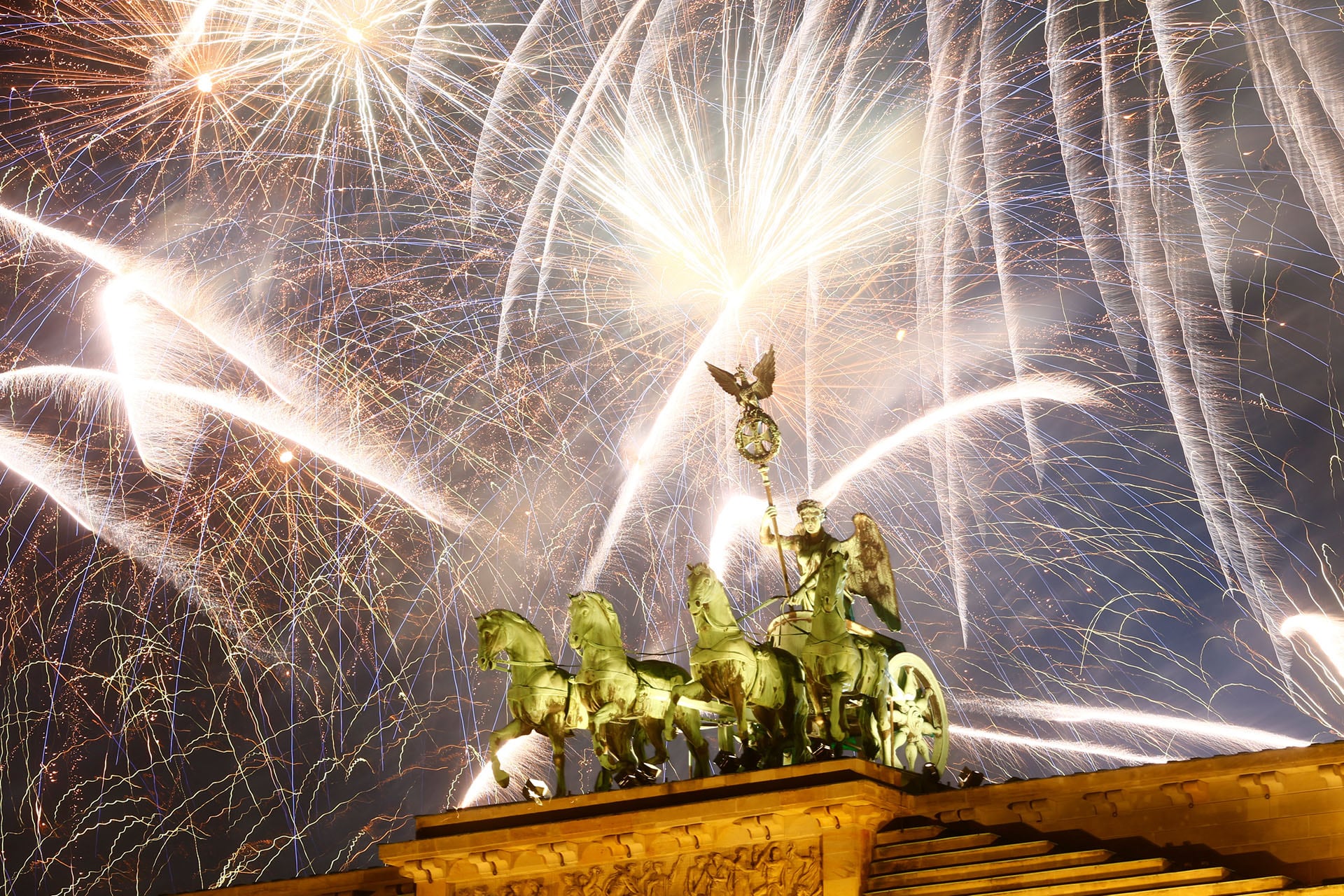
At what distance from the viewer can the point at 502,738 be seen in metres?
19.0

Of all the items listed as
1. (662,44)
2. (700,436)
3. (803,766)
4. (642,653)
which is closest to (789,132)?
(662,44)

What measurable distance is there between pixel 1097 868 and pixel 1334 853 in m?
2.16

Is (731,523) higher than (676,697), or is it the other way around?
(731,523)

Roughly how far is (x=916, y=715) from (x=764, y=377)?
4.44m

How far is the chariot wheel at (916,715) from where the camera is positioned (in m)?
18.9

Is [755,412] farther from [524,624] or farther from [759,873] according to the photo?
[759,873]

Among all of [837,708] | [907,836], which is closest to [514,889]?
[837,708]

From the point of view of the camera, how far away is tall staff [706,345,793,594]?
2064 centimetres

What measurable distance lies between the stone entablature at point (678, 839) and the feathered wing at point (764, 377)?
5061mm

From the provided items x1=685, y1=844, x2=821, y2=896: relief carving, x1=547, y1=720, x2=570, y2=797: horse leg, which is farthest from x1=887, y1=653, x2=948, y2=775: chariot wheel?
x1=547, y1=720, x2=570, y2=797: horse leg

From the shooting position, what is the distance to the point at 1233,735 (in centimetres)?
2181

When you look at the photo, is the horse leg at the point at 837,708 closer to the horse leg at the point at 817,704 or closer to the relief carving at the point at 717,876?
the horse leg at the point at 817,704

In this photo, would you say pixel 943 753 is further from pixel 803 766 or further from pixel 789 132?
pixel 789 132

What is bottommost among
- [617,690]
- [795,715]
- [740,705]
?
[795,715]
